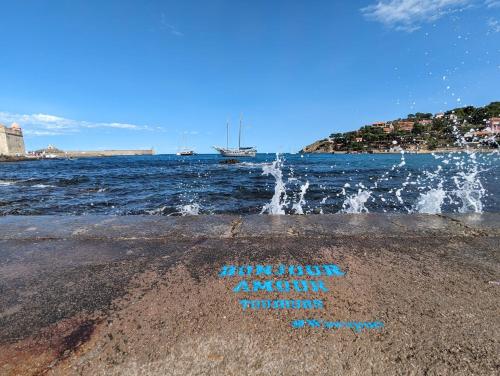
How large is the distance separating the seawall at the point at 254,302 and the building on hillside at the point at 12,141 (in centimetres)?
10816

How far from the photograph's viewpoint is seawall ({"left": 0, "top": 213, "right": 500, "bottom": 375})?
1196 millimetres

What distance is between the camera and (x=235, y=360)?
1.18 meters

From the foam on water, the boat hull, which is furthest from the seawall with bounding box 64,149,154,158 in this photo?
the foam on water

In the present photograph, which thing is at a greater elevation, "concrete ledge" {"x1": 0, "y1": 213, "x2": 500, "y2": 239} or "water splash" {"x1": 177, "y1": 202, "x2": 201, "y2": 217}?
"concrete ledge" {"x1": 0, "y1": 213, "x2": 500, "y2": 239}

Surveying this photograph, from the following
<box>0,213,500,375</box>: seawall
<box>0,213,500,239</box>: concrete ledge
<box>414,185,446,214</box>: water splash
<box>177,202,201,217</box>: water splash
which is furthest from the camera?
<box>177,202,201,217</box>: water splash

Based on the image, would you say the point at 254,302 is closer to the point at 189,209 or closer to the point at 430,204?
the point at 189,209

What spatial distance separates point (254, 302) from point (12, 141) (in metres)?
117

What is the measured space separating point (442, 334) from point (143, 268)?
71.2 inches

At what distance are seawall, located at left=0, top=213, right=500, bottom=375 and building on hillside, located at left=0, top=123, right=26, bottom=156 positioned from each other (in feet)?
355

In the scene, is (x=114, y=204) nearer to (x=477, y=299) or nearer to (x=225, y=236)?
(x=225, y=236)

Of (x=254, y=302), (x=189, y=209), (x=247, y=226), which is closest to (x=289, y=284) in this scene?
(x=254, y=302)

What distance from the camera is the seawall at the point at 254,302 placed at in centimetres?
120

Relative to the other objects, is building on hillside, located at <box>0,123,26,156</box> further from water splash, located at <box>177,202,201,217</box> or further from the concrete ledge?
the concrete ledge

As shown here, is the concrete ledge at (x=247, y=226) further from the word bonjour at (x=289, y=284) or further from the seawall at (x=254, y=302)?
the word bonjour at (x=289, y=284)
